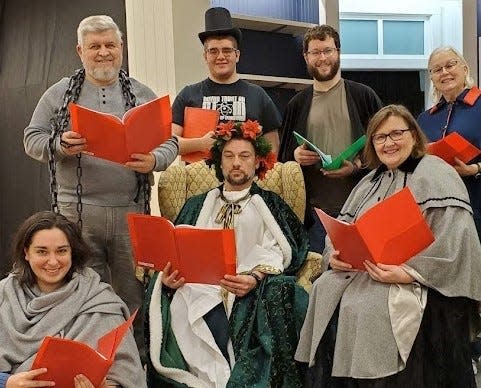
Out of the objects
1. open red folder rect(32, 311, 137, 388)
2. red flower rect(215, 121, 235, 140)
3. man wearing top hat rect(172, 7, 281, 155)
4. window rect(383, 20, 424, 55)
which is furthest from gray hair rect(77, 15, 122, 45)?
window rect(383, 20, 424, 55)

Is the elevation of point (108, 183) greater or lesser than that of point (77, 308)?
greater

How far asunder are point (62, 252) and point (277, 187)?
1.17 m

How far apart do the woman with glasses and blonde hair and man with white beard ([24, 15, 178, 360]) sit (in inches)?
50.3

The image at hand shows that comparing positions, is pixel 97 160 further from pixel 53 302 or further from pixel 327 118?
pixel 327 118

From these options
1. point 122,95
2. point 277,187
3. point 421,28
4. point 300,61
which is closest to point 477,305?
point 277,187

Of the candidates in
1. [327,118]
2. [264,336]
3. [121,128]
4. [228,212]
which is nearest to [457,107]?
[327,118]

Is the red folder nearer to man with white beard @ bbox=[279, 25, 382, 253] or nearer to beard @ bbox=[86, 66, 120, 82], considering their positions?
man with white beard @ bbox=[279, 25, 382, 253]

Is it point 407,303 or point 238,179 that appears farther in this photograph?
point 238,179

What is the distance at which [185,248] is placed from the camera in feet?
8.17

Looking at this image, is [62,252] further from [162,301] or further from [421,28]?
[421,28]

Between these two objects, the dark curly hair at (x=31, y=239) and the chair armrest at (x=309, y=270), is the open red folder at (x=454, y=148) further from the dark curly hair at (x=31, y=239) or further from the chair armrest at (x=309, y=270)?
the dark curly hair at (x=31, y=239)

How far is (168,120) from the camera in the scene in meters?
2.65

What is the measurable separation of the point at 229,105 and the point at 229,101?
0.7 inches

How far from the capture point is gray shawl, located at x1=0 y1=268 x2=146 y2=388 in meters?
2.27
